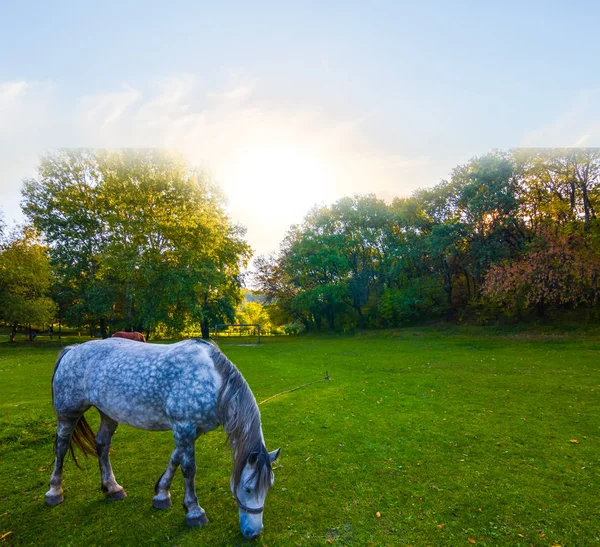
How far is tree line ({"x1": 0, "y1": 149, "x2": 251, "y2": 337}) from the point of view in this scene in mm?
19781

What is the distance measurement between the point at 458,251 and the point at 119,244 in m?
24.0

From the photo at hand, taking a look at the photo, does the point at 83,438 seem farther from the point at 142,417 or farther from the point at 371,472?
the point at 371,472

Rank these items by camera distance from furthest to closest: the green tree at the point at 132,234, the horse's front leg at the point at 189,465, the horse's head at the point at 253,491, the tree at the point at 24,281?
1. the tree at the point at 24,281
2. the green tree at the point at 132,234
3. the horse's front leg at the point at 189,465
4. the horse's head at the point at 253,491

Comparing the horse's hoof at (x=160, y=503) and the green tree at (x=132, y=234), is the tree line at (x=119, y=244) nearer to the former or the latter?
the green tree at (x=132, y=234)

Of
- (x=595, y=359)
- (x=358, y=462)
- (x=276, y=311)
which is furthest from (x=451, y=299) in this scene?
(x=358, y=462)

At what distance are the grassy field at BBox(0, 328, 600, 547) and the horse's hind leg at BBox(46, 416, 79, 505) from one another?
0.13 meters

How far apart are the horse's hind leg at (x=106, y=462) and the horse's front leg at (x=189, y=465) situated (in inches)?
44.7

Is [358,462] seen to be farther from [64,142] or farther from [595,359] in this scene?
[595,359]

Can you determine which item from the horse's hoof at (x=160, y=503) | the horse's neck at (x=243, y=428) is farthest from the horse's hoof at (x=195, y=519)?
the horse's neck at (x=243, y=428)

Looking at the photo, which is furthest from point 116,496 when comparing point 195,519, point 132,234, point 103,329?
point 103,329

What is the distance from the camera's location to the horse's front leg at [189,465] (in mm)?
3221

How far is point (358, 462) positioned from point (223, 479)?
1982 mm

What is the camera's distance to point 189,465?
128 inches

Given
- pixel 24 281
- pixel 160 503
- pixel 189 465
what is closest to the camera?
pixel 189 465
